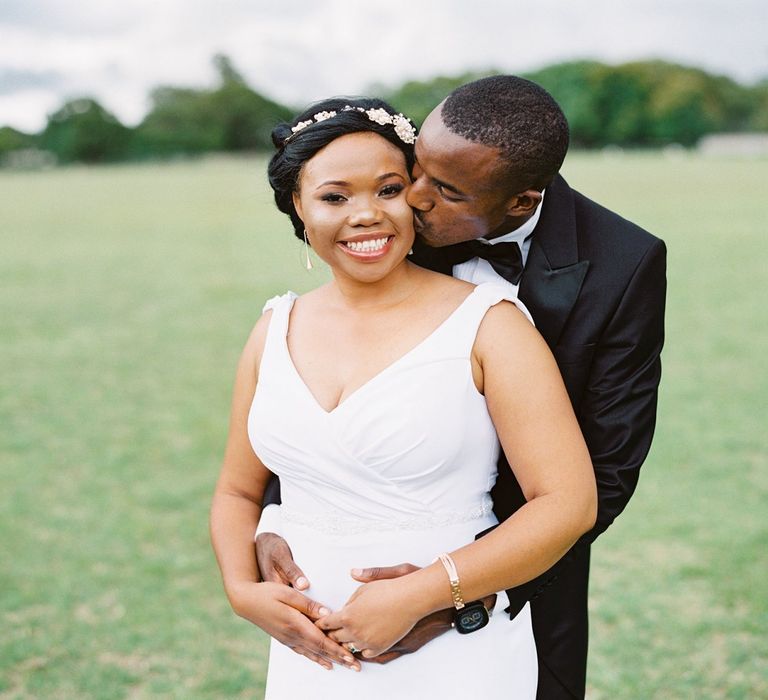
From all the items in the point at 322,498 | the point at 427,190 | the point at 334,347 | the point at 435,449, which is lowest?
the point at 322,498

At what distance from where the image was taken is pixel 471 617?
85.5 inches

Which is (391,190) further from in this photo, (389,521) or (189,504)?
(189,504)

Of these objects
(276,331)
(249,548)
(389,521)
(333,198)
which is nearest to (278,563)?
(249,548)

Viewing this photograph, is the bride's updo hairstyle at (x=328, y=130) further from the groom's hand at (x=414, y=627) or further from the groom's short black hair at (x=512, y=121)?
the groom's hand at (x=414, y=627)

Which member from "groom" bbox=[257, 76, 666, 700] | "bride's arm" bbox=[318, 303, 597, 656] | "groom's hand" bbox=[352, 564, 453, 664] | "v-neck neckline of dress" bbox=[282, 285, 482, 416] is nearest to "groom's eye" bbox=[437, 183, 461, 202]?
"groom" bbox=[257, 76, 666, 700]

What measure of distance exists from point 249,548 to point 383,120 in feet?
4.06

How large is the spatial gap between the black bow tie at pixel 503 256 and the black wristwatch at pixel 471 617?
34.5 inches

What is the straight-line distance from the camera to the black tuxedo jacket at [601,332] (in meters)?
2.37

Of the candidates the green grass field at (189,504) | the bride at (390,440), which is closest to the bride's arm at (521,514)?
the bride at (390,440)

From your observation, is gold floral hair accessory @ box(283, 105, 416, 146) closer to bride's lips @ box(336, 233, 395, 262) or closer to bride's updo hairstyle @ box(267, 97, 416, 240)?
bride's updo hairstyle @ box(267, 97, 416, 240)

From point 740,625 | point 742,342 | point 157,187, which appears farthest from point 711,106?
point 740,625

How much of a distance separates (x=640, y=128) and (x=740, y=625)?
4170 inches

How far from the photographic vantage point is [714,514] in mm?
6219

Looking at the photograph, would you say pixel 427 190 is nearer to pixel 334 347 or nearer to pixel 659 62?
pixel 334 347
